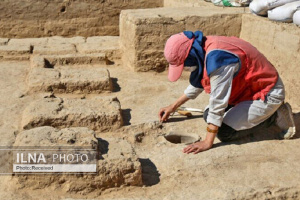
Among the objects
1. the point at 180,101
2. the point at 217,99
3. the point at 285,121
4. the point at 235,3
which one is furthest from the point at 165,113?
the point at 235,3

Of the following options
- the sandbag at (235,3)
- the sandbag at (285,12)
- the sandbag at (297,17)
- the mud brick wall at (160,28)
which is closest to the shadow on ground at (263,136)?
the sandbag at (297,17)

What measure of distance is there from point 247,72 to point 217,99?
34 centimetres

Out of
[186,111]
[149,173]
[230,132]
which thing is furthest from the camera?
[186,111]

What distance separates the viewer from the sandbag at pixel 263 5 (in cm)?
447

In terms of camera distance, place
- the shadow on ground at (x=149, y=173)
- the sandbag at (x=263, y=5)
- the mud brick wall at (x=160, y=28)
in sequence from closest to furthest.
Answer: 1. the shadow on ground at (x=149, y=173)
2. the sandbag at (x=263, y=5)
3. the mud brick wall at (x=160, y=28)

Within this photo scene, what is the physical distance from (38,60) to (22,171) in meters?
2.66

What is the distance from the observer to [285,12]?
4.35 m

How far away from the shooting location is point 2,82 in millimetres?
4758

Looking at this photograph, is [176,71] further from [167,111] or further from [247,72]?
[167,111]

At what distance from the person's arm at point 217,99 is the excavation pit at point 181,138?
0.36 m

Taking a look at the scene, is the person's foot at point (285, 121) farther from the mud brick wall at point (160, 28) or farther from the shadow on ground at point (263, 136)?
the mud brick wall at point (160, 28)

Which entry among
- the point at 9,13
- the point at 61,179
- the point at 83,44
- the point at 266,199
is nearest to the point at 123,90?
the point at 83,44

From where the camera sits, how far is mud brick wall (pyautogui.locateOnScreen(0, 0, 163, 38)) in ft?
22.8

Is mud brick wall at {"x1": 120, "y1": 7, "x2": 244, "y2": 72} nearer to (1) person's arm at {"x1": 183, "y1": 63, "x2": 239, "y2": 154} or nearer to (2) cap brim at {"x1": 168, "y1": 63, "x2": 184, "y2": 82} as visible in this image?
(2) cap brim at {"x1": 168, "y1": 63, "x2": 184, "y2": 82}
